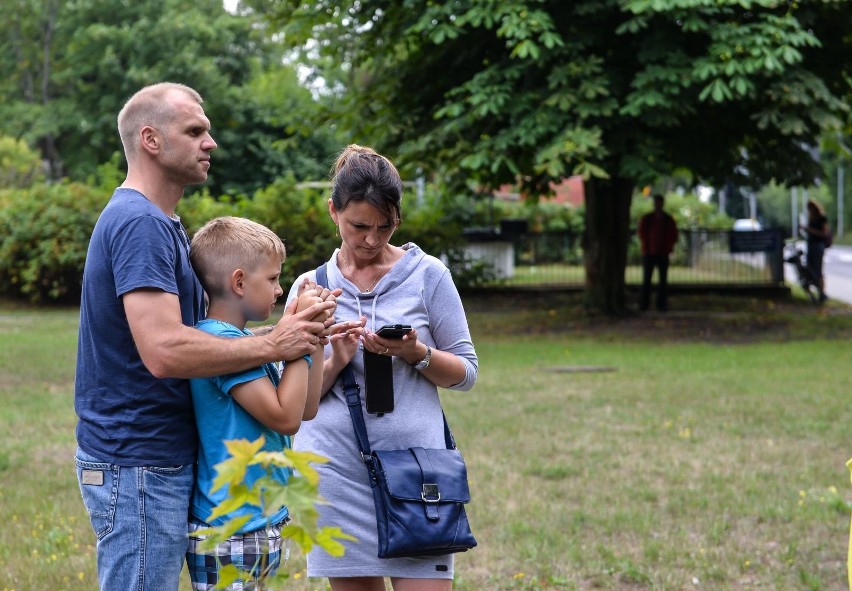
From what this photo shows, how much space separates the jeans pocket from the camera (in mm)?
2865

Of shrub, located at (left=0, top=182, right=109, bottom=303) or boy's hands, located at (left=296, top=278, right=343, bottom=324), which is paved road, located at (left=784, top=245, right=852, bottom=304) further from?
boy's hands, located at (left=296, top=278, right=343, bottom=324)

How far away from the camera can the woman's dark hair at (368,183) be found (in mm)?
3322

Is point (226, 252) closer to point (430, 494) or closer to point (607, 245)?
point (430, 494)

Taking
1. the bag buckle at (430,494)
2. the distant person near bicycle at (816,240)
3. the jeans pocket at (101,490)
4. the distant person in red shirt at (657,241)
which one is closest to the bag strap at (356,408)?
the bag buckle at (430,494)

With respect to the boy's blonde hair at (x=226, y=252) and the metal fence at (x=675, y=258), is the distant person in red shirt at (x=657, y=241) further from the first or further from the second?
the boy's blonde hair at (x=226, y=252)

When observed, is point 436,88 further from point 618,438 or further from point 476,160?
point 618,438

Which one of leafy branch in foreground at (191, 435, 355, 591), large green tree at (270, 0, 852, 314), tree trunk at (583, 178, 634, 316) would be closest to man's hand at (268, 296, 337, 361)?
leafy branch in foreground at (191, 435, 355, 591)

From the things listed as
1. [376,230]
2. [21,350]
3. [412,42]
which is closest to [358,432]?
[376,230]

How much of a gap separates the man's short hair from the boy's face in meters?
0.44

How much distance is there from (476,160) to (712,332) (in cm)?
494

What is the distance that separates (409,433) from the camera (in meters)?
3.40

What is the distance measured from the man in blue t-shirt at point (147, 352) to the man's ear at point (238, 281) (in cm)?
10

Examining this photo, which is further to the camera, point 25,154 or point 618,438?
point 25,154

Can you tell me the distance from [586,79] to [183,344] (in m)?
12.2
